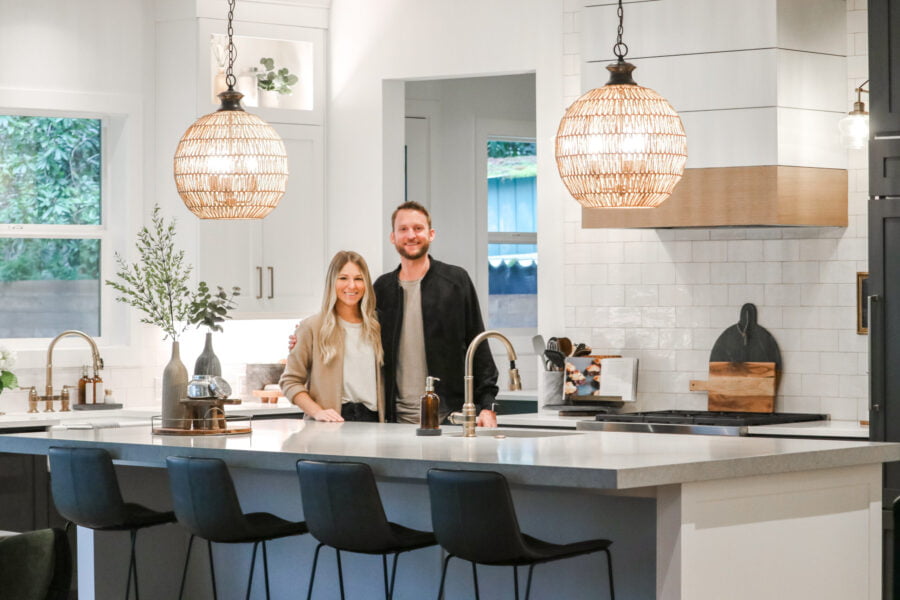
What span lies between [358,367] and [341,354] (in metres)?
0.09

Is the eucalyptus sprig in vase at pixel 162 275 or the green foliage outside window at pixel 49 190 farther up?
the green foliage outside window at pixel 49 190

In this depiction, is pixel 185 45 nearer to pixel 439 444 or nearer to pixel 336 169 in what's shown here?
pixel 336 169

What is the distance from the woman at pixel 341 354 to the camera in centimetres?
A: 550

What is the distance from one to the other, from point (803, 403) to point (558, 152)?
7.92 ft

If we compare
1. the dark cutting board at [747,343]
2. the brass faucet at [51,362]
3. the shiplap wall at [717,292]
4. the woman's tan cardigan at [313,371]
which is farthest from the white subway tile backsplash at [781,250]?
the brass faucet at [51,362]

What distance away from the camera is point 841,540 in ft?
13.6

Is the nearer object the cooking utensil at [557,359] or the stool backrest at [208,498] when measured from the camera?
the stool backrest at [208,498]

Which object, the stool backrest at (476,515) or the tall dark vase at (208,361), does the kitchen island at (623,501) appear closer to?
the stool backrest at (476,515)

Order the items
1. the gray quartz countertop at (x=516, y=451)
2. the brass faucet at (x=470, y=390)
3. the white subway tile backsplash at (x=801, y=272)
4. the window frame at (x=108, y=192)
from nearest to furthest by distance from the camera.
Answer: the gray quartz countertop at (x=516, y=451) → the brass faucet at (x=470, y=390) → the white subway tile backsplash at (x=801, y=272) → the window frame at (x=108, y=192)

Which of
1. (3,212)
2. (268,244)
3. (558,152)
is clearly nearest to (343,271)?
(558,152)

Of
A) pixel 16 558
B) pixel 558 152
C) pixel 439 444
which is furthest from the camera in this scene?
pixel 558 152

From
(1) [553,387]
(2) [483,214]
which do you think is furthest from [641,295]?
(2) [483,214]

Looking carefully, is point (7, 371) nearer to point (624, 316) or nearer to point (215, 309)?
point (215, 309)

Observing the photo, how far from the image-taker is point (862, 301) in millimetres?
6348
